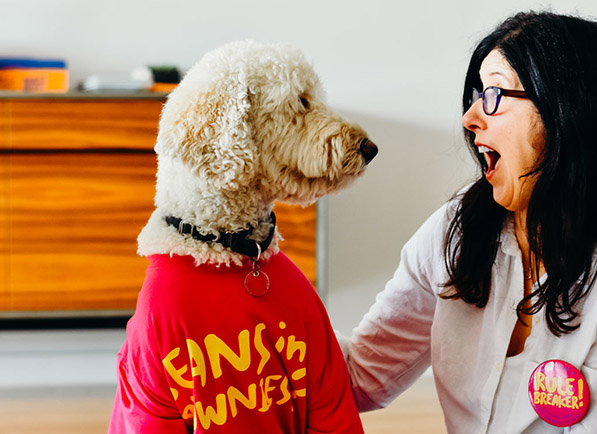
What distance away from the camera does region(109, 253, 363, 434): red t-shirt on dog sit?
0.95 metres

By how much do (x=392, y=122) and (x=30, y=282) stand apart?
1.45 m

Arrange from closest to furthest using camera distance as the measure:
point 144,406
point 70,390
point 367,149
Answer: point 144,406
point 367,149
point 70,390

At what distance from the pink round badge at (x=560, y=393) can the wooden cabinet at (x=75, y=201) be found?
1331 millimetres

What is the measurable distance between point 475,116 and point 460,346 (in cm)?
39

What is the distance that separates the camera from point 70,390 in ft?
8.25

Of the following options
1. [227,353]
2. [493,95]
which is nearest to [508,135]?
[493,95]

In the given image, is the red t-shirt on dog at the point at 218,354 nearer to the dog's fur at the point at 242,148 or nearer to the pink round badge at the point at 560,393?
the dog's fur at the point at 242,148

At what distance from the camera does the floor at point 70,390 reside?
7.01ft

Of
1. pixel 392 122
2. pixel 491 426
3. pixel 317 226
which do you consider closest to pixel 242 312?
pixel 491 426

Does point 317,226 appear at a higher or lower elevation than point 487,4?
lower

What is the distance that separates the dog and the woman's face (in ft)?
0.65

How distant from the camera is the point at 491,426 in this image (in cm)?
110

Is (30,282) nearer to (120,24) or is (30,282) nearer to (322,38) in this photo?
(120,24)

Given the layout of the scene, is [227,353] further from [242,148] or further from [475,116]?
[475,116]
